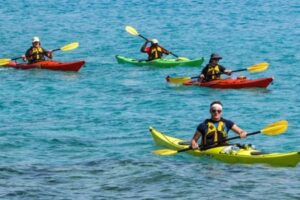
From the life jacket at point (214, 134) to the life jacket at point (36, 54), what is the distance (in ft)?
51.5

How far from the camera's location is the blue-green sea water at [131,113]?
17.6m

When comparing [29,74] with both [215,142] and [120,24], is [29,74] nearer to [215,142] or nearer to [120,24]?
[215,142]

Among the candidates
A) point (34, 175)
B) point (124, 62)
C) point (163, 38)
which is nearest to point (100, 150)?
point (34, 175)

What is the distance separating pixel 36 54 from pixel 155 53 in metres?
4.83

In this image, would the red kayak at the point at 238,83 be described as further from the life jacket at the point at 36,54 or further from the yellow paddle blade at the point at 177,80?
the life jacket at the point at 36,54

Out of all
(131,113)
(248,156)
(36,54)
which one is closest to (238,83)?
(131,113)

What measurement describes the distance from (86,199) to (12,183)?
6.19 ft

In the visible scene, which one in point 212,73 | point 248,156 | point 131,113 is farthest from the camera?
point 212,73

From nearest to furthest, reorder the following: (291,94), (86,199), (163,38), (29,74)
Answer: (86,199), (291,94), (29,74), (163,38)

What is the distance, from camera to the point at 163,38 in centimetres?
4919

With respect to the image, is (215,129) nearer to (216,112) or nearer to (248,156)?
(216,112)

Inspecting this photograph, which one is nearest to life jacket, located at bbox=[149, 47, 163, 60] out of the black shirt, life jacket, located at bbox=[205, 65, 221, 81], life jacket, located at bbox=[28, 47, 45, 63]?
life jacket, located at bbox=[28, 47, 45, 63]

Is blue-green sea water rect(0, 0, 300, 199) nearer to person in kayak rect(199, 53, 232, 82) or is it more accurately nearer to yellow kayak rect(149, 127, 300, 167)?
yellow kayak rect(149, 127, 300, 167)

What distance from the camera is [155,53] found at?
35.3m
